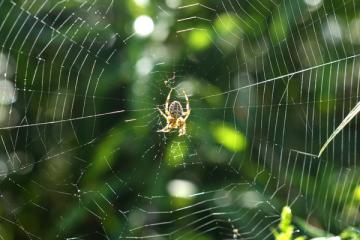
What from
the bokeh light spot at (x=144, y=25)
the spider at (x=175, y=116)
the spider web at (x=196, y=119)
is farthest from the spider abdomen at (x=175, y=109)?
the bokeh light spot at (x=144, y=25)

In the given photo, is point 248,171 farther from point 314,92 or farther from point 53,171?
point 53,171

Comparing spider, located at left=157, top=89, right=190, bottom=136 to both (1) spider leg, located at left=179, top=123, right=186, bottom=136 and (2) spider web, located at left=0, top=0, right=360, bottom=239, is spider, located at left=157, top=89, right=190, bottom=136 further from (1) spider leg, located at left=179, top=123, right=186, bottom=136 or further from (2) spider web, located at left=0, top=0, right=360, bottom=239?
(2) spider web, located at left=0, top=0, right=360, bottom=239

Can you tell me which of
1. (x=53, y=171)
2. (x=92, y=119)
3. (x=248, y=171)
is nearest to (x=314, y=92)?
(x=248, y=171)

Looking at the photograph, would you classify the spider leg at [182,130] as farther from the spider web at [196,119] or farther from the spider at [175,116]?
the spider web at [196,119]

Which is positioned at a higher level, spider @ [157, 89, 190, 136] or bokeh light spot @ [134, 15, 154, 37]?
bokeh light spot @ [134, 15, 154, 37]

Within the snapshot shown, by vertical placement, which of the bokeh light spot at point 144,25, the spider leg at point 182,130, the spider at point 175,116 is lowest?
the spider leg at point 182,130

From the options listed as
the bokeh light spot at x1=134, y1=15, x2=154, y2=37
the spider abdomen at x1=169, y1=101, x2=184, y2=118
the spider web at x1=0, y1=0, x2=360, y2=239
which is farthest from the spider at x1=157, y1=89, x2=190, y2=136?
the bokeh light spot at x1=134, y1=15, x2=154, y2=37
